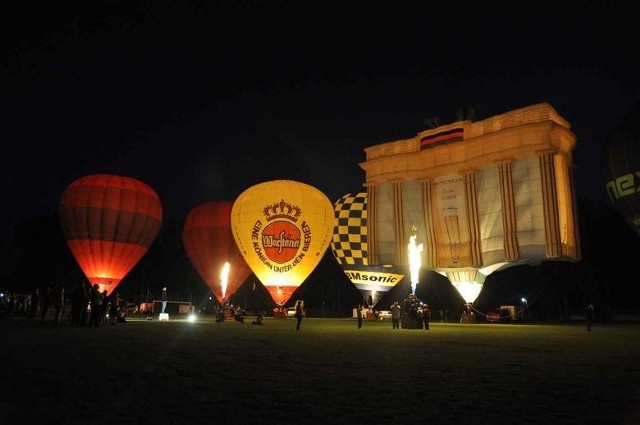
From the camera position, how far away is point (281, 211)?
36.3 meters

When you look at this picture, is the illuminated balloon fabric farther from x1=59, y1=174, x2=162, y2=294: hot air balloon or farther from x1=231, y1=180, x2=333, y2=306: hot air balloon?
x1=59, y1=174, x2=162, y2=294: hot air balloon

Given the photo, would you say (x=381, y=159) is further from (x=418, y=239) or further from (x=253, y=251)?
(x=253, y=251)

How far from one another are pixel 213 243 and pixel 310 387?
38159 millimetres

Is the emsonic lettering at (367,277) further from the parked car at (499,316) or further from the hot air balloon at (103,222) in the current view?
the hot air balloon at (103,222)

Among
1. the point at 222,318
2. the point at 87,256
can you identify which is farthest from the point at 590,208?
the point at 87,256

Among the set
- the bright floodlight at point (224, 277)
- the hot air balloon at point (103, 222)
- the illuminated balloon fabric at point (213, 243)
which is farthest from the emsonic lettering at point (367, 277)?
the hot air balloon at point (103, 222)

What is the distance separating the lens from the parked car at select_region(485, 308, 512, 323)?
35.1 meters

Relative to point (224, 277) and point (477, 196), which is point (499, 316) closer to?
point (477, 196)

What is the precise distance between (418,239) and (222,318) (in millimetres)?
15235

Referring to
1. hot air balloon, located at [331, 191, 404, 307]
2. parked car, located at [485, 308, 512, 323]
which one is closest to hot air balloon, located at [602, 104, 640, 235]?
parked car, located at [485, 308, 512, 323]

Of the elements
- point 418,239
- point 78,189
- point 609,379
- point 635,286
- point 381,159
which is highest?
point 381,159

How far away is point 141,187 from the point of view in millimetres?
38156

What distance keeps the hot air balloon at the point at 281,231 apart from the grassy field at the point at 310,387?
2561cm

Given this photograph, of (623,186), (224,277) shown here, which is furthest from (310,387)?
(224,277)
